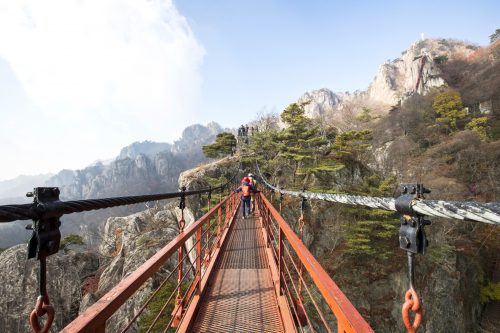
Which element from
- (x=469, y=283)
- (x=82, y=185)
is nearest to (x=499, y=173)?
(x=469, y=283)

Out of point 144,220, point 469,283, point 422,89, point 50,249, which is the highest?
point 422,89

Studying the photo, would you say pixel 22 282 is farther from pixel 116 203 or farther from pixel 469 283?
pixel 469 283

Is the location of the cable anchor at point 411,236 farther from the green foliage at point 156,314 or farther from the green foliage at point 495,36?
the green foliage at point 495,36

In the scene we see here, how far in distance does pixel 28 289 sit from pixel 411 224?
70.2 feet

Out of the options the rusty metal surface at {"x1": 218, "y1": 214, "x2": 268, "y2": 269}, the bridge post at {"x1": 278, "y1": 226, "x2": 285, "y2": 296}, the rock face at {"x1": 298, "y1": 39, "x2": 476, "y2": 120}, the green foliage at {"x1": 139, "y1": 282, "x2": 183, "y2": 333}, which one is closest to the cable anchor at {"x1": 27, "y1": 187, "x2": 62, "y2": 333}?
the bridge post at {"x1": 278, "y1": 226, "x2": 285, "y2": 296}

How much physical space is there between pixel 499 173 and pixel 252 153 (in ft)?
63.4

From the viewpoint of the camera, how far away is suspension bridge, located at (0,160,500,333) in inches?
33.9

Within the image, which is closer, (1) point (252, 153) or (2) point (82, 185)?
(1) point (252, 153)

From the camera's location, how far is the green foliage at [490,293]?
57.5 feet

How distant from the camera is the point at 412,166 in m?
22.4

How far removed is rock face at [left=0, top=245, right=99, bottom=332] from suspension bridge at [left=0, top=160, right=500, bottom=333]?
553 inches

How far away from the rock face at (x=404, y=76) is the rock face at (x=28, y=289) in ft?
142

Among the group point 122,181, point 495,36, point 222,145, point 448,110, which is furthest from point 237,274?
point 122,181

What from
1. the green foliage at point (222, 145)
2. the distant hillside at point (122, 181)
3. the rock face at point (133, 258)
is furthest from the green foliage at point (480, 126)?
the distant hillside at point (122, 181)
